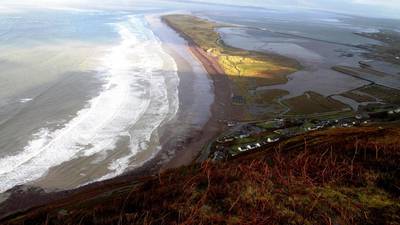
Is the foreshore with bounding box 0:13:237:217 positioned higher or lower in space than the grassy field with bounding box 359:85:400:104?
lower

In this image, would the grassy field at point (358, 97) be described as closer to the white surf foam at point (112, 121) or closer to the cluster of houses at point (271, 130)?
the cluster of houses at point (271, 130)

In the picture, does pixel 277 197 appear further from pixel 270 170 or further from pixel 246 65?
pixel 246 65

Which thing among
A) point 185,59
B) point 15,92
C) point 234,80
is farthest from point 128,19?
point 15,92

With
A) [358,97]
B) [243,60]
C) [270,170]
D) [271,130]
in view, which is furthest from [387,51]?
[270,170]

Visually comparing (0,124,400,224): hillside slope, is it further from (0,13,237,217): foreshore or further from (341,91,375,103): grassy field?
(341,91,375,103): grassy field

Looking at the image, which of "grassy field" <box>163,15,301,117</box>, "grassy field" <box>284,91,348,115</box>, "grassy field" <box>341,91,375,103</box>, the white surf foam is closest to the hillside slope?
the white surf foam

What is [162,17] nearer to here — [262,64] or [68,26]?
[68,26]
